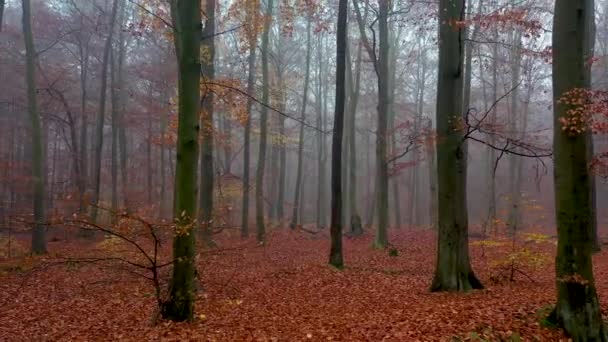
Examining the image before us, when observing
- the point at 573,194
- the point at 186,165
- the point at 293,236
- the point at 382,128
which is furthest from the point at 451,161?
the point at 293,236

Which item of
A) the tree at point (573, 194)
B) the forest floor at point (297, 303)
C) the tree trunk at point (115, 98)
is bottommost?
the forest floor at point (297, 303)

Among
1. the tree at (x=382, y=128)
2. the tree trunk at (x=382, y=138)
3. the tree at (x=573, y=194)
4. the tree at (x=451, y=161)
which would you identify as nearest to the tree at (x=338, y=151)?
the tree at (x=451, y=161)

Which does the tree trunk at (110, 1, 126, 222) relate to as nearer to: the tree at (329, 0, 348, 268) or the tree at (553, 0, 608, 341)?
the tree at (329, 0, 348, 268)

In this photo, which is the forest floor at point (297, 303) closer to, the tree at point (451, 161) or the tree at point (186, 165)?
Answer: the tree at point (186, 165)

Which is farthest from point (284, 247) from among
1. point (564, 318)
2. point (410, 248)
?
point (564, 318)

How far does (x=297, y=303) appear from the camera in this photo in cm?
850

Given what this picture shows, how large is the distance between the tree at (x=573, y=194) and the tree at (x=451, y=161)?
8.09 feet

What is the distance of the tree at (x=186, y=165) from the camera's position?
668 cm

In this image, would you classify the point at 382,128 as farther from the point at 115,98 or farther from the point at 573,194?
the point at 115,98

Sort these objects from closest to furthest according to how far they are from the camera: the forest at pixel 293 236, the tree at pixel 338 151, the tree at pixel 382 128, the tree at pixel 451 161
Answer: the forest at pixel 293 236 < the tree at pixel 451 161 < the tree at pixel 338 151 < the tree at pixel 382 128

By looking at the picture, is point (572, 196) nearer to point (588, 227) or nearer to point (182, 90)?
point (588, 227)

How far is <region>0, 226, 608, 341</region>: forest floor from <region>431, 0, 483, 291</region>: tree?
48 centimetres

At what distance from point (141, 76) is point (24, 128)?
6.63m

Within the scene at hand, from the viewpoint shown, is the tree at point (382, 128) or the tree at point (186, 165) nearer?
the tree at point (186, 165)
